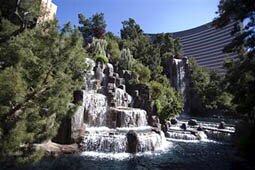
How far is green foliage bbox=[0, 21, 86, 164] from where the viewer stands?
17.5 feet

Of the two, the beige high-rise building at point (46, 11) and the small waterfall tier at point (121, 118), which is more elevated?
the beige high-rise building at point (46, 11)

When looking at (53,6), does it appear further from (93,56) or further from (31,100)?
(31,100)

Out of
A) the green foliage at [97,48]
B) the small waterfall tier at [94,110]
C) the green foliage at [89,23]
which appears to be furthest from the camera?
the green foliage at [89,23]

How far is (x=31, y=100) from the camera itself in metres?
6.12

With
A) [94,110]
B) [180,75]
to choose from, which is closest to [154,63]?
[180,75]

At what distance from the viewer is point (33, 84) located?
6.03 meters

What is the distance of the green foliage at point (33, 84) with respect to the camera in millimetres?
5320

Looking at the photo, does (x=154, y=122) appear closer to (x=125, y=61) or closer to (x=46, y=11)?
(x=125, y=61)

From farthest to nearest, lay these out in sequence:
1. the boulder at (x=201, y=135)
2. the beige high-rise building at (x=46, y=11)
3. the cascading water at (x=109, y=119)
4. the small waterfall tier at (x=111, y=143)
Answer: the boulder at (x=201, y=135) < the cascading water at (x=109, y=119) < the small waterfall tier at (x=111, y=143) < the beige high-rise building at (x=46, y=11)

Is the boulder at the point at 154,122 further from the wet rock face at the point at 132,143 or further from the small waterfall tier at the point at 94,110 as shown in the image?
the wet rock face at the point at 132,143

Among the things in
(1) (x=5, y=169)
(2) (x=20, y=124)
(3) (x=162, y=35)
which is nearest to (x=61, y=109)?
(2) (x=20, y=124)

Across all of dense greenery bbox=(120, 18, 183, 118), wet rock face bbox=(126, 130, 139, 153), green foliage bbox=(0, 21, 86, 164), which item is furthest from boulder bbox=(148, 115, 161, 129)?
green foliage bbox=(0, 21, 86, 164)

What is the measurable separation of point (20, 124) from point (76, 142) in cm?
694

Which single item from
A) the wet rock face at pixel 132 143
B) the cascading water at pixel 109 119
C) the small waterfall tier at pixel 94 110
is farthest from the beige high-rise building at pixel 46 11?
the wet rock face at pixel 132 143
